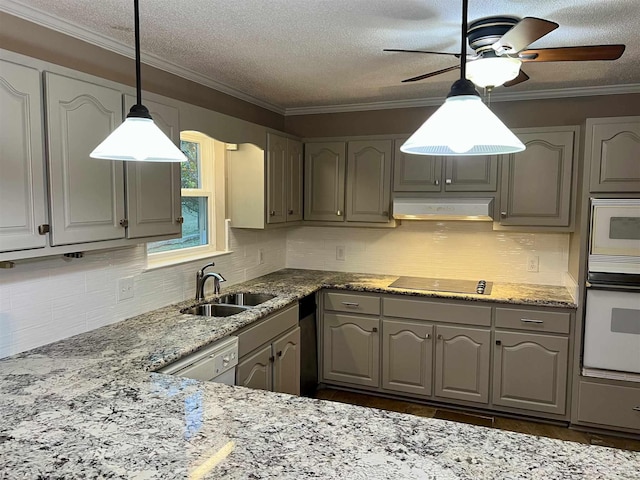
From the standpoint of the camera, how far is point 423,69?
2889mm

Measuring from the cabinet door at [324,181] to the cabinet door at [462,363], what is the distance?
1.31 m

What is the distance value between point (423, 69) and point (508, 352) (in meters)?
2.01

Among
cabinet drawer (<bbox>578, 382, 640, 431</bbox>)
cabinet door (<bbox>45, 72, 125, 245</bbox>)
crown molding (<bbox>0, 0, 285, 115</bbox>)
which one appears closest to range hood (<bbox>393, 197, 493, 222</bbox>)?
cabinet drawer (<bbox>578, 382, 640, 431</bbox>)

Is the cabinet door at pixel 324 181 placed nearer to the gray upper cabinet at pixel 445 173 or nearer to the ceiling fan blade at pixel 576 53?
the gray upper cabinet at pixel 445 173

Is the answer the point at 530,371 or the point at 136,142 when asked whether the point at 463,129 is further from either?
the point at 530,371

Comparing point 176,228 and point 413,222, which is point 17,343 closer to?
point 176,228

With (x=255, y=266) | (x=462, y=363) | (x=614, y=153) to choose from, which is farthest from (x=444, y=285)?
(x=255, y=266)

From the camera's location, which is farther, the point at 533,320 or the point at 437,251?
the point at 437,251

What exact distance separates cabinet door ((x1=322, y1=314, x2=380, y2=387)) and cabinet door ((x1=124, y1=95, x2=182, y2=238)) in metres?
1.63

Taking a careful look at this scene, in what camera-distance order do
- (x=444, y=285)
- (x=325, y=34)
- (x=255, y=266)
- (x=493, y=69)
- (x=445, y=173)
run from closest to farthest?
(x=493, y=69), (x=325, y=34), (x=445, y=173), (x=444, y=285), (x=255, y=266)

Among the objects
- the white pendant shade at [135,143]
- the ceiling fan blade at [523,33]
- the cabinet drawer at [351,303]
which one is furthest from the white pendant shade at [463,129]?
the cabinet drawer at [351,303]

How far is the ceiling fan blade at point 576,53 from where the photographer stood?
183 cm

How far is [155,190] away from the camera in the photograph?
2328mm

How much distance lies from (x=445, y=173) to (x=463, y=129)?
2.50m
